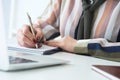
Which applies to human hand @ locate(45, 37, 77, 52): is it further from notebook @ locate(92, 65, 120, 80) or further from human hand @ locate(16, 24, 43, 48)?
notebook @ locate(92, 65, 120, 80)

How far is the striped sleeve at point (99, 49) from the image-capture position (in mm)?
889

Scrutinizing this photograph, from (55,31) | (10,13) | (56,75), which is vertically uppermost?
(10,13)

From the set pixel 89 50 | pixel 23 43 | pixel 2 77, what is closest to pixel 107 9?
pixel 89 50

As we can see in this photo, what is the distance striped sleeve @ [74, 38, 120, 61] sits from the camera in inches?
35.0

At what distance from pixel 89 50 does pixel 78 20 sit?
28 cm

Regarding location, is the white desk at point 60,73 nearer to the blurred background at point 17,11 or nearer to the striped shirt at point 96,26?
the striped shirt at point 96,26

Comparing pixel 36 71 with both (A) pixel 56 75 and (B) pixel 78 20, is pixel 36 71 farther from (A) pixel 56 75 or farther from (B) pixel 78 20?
(B) pixel 78 20

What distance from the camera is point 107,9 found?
1076 millimetres

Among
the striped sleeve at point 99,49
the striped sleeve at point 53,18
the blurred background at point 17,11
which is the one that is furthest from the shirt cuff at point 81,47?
the blurred background at point 17,11

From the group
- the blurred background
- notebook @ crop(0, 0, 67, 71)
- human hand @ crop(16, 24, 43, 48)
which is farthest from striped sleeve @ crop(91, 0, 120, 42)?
the blurred background

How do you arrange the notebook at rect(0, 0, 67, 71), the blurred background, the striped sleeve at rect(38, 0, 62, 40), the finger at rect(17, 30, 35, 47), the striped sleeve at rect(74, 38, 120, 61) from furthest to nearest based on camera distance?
the blurred background → the striped sleeve at rect(38, 0, 62, 40) → the finger at rect(17, 30, 35, 47) → the striped sleeve at rect(74, 38, 120, 61) → the notebook at rect(0, 0, 67, 71)

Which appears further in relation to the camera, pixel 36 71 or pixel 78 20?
pixel 78 20

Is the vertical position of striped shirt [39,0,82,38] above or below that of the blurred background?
below

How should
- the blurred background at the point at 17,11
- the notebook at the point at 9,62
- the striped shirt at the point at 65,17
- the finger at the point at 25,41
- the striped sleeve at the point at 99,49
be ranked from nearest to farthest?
the notebook at the point at 9,62
the striped sleeve at the point at 99,49
the finger at the point at 25,41
the striped shirt at the point at 65,17
the blurred background at the point at 17,11
